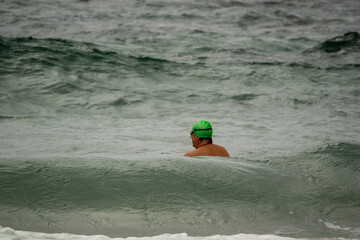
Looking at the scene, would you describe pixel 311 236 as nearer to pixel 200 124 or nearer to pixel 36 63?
pixel 200 124

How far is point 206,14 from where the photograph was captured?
27.7 metres

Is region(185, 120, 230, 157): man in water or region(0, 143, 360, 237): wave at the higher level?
region(185, 120, 230, 157): man in water

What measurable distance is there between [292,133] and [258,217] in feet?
14.7

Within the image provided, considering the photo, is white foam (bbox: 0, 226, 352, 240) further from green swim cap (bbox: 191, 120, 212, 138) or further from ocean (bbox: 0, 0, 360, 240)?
green swim cap (bbox: 191, 120, 212, 138)

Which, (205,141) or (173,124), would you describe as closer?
(205,141)

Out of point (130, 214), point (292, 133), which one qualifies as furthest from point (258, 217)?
point (292, 133)

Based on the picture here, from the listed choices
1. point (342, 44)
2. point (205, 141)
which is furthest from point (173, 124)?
point (342, 44)

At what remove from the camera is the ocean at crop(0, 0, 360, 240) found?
14.4 feet

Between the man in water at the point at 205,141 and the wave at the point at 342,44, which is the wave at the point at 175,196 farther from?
the wave at the point at 342,44

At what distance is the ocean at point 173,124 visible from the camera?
4395 millimetres

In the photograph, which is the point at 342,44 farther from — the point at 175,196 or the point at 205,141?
the point at 175,196

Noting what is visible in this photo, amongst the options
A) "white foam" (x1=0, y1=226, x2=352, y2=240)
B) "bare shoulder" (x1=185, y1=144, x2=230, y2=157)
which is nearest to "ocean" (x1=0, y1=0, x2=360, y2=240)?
"white foam" (x1=0, y1=226, x2=352, y2=240)

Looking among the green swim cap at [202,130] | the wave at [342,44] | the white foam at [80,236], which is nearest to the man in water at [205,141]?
the green swim cap at [202,130]

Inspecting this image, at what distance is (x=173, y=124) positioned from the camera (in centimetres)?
1013
